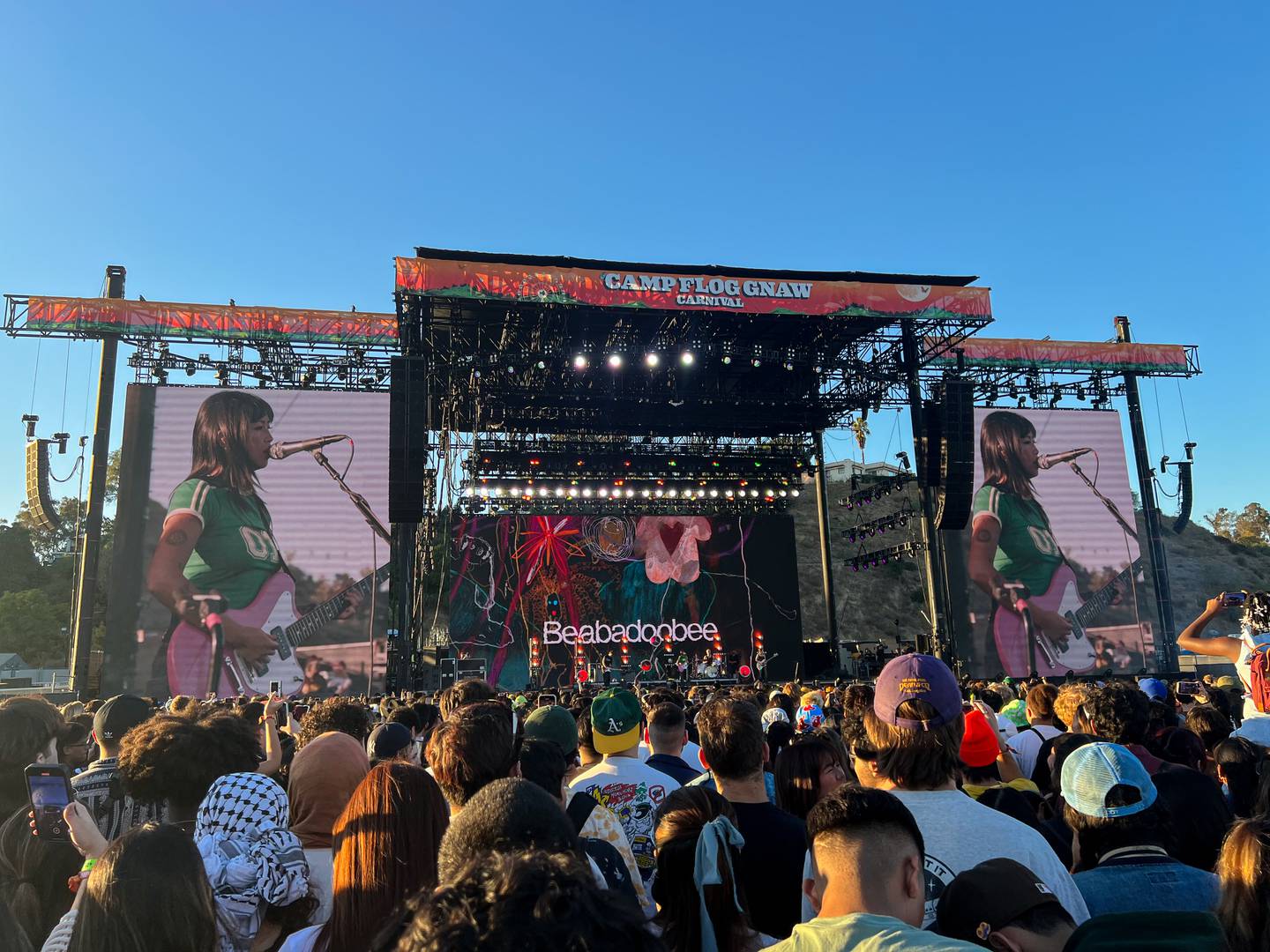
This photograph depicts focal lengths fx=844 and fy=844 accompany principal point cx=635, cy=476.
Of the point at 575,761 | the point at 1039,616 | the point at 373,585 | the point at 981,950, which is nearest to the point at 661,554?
the point at 373,585

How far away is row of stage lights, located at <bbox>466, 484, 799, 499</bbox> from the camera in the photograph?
28625 mm

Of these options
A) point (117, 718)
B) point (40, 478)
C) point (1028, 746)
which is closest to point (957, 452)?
point (1028, 746)

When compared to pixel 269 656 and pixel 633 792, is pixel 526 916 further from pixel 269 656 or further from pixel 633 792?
pixel 269 656

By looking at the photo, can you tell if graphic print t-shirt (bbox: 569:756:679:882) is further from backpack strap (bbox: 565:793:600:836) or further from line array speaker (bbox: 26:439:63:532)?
line array speaker (bbox: 26:439:63:532)

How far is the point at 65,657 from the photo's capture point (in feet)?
135

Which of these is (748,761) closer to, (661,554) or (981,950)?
(981,950)

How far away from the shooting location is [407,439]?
1694 cm

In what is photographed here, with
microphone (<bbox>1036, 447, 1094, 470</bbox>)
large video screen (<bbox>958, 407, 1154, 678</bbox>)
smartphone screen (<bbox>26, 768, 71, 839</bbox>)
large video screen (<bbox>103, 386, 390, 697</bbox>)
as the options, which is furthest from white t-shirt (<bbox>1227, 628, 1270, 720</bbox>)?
microphone (<bbox>1036, 447, 1094, 470</bbox>)

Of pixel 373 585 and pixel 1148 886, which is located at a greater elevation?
pixel 373 585

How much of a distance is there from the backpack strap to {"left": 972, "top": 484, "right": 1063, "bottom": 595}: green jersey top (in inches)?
988

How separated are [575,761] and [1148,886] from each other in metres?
3.74

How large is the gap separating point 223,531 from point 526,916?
23.7m

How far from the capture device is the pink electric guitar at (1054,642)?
25.3 metres

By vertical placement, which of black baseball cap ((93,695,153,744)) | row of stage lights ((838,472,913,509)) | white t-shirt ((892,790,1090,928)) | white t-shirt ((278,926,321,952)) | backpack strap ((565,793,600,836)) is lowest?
white t-shirt ((278,926,321,952))
